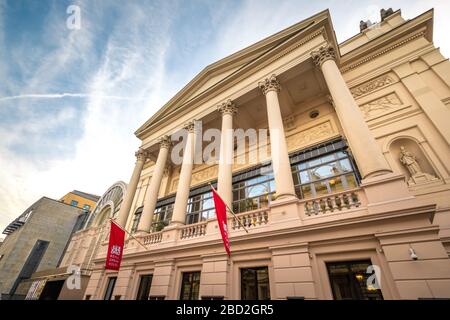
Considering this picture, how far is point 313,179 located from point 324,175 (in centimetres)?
55

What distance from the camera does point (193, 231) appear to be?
31.9ft

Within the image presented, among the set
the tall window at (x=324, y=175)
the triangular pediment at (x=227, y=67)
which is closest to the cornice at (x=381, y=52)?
the triangular pediment at (x=227, y=67)

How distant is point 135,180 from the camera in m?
15.5

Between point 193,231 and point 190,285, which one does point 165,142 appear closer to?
point 193,231

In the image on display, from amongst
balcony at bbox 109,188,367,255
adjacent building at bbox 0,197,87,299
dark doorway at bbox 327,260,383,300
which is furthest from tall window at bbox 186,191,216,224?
adjacent building at bbox 0,197,87,299

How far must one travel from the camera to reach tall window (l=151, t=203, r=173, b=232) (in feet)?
51.3

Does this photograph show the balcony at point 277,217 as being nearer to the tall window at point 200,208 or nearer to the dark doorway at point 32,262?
the tall window at point 200,208

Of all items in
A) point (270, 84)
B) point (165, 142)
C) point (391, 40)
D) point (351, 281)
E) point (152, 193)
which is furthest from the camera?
point (165, 142)

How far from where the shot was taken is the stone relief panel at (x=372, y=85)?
10855mm

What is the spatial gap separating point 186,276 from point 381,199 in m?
8.00

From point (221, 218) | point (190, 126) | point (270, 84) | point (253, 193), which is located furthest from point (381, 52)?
point (221, 218)

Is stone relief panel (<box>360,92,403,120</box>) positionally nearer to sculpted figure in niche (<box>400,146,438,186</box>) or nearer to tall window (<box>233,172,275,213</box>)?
sculpted figure in niche (<box>400,146,438,186</box>)

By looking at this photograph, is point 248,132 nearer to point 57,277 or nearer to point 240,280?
point 240,280
